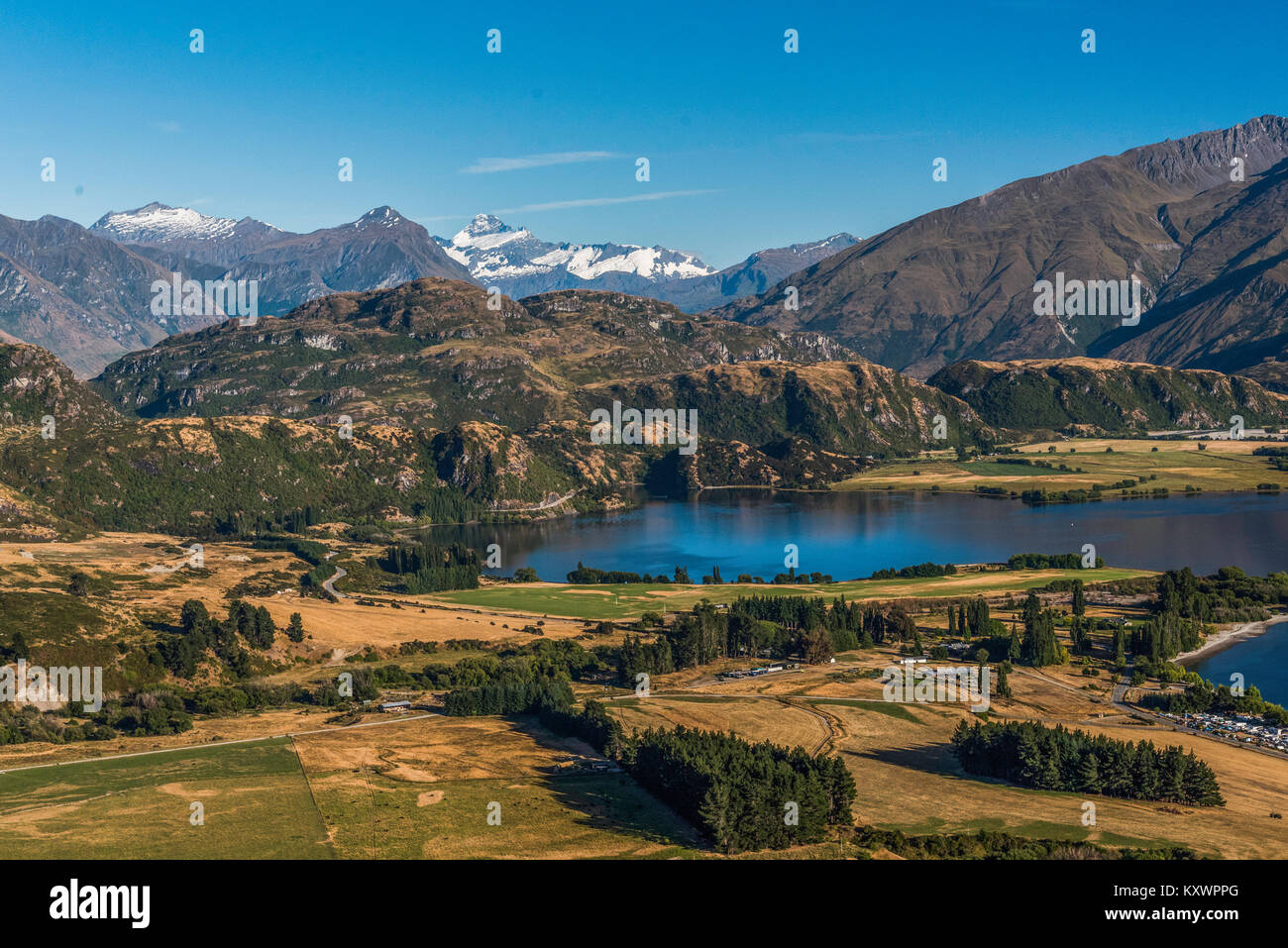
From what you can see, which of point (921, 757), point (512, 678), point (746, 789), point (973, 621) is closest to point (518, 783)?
point (746, 789)

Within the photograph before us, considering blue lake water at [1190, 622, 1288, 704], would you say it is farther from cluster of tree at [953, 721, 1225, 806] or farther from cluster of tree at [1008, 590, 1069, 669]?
cluster of tree at [953, 721, 1225, 806]

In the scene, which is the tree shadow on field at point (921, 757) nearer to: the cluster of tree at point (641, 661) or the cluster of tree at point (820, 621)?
the cluster of tree at point (641, 661)

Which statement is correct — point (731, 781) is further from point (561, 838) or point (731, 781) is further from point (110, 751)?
point (110, 751)

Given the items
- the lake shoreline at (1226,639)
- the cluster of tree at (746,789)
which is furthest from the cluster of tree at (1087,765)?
the lake shoreline at (1226,639)

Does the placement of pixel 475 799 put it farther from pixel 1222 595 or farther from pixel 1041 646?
pixel 1222 595

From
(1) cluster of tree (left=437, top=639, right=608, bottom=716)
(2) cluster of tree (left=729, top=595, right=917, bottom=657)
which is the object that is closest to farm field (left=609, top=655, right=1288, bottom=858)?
(1) cluster of tree (left=437, top=639, right=608, bottom=716)
